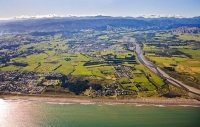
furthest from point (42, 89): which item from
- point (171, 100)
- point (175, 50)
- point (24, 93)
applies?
point (175, 50)

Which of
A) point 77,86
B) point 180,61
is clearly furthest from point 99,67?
point 180,61

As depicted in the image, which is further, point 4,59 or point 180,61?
point 4,59

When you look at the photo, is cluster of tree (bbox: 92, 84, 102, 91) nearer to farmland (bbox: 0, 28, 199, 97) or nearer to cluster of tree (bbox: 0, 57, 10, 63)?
farmland (bbox: 0, 28, 199, 97)

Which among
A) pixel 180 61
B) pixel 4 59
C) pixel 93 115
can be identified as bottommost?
pixel 93 115

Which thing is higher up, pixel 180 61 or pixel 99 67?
pixel 180 61

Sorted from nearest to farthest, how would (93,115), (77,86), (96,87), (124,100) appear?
(93,115) < (124,100) < (96,87) < (77,86)

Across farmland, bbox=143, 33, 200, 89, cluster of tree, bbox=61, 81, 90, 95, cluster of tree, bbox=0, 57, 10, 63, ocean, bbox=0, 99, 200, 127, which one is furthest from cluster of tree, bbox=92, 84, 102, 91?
cluster of tree, bbox=0, 57, 10, 63

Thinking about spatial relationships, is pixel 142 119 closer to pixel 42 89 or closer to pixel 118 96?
pixel 118 96

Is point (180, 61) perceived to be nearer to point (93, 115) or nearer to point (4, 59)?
point (93, 115)
